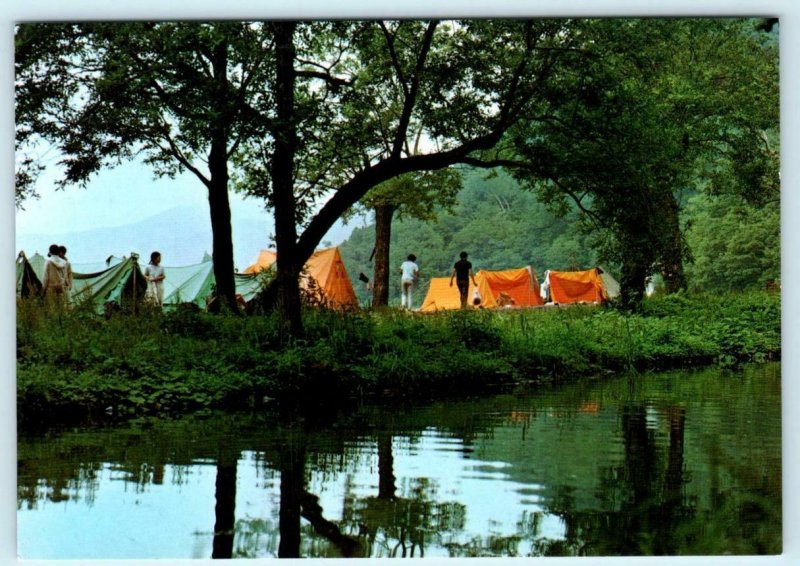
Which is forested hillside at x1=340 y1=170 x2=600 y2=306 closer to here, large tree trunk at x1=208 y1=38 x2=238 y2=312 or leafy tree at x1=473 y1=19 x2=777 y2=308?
leafy tree at x1=473 y1=19 x2=777 y2=308

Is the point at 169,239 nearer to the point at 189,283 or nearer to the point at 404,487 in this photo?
the point at 189,283

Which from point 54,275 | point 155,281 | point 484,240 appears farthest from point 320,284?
point 54,275

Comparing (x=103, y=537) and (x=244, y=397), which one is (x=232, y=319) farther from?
(x=103, y=537)

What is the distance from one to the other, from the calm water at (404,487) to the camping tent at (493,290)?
241 centimetres

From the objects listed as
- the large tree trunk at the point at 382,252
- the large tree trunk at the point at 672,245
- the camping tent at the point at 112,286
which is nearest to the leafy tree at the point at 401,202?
the large tree trunk at the point at 382,252

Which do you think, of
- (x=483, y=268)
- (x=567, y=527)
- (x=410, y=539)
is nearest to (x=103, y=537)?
(x=410, y=539)

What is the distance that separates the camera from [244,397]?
373 inches

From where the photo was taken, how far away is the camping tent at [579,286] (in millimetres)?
11492

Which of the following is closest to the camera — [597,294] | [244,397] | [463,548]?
[463,548]

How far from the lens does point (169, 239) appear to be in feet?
32.6

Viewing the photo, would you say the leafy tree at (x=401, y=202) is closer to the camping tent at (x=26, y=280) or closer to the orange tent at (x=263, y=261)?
the orange tent at (x=263, y=261)

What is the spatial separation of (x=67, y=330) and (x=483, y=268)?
4.29 m

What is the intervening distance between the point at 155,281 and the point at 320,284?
1.81m

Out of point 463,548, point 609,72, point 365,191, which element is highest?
point 609,72
